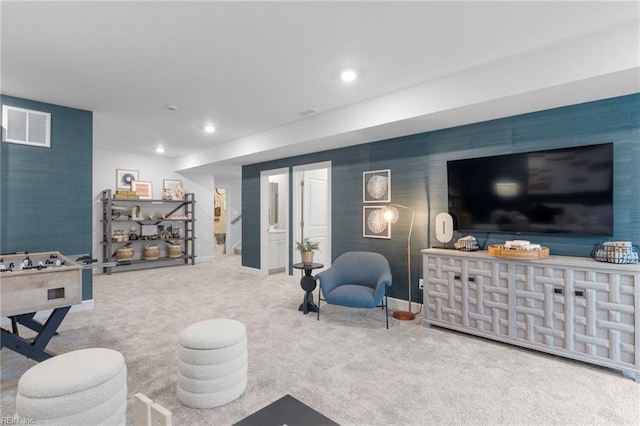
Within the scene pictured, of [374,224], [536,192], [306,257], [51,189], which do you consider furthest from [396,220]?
[51,189]

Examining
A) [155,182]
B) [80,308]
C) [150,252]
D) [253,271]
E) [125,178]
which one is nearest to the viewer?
[80,308]

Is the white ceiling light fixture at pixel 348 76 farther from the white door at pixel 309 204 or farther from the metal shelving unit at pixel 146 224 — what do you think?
the metal shelving unit at pixel 146 224

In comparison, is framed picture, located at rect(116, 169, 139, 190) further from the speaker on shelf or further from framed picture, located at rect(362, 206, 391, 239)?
the speaker on shelf

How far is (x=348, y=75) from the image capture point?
319 centimetres

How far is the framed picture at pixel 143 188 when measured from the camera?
7.39 meters

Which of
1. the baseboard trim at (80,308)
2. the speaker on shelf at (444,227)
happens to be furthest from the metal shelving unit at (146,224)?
the speaker on shelf at (444,227)

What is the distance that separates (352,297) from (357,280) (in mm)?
532

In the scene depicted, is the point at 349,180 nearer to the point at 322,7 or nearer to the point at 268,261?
the point at 268,261

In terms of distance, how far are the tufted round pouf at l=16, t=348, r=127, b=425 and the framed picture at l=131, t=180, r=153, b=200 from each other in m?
6.10

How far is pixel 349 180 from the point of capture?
5.04 meters

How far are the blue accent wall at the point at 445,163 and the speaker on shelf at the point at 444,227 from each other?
0.85 feet

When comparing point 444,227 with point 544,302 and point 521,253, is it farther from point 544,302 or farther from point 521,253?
point 544,302

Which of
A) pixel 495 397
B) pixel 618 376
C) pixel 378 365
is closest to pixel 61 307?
pixel 378 365

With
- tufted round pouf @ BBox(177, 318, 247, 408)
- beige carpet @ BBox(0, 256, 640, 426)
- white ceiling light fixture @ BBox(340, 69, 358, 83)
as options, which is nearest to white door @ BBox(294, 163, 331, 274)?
beige carpet @ BBox(0, 256, 640, 426)
